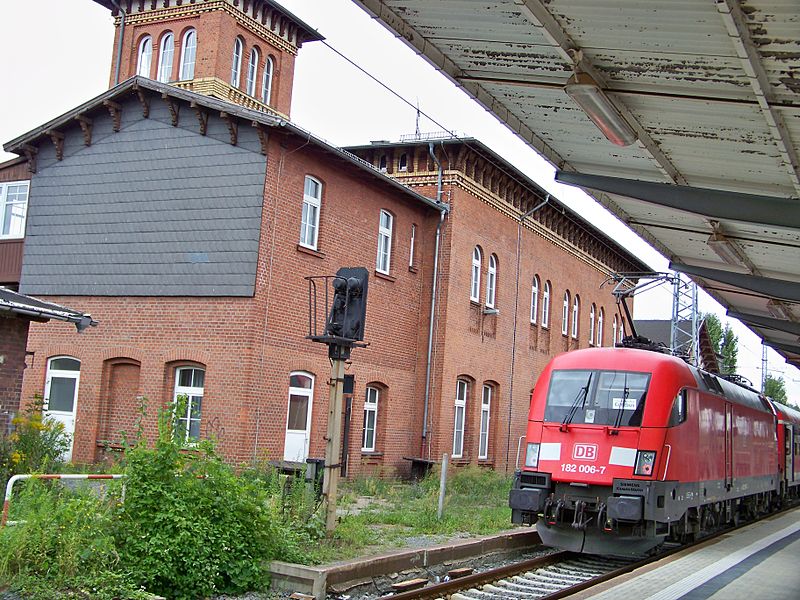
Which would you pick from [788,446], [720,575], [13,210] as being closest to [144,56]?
[13,210]

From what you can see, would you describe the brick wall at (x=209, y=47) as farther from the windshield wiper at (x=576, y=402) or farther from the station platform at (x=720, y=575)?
the station platform at (x=720, y=575)

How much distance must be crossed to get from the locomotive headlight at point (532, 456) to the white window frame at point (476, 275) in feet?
40.8

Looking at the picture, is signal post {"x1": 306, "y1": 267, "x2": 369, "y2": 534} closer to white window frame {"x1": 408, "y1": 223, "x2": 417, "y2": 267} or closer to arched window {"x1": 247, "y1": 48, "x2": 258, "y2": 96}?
white window frame {"x1": 408, "y1": 223, "x2": 417, "y2": 267}

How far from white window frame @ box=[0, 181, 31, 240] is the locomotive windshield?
14.4m

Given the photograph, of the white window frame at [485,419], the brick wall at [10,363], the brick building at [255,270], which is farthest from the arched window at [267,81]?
the brick wall at [10,363]

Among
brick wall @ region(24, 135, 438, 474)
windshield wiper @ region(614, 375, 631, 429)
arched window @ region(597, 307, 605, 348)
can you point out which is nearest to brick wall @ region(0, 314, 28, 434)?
brick wall @ region(24, 135, 438, 474)

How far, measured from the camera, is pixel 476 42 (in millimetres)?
8320

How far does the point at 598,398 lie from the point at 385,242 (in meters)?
10.6

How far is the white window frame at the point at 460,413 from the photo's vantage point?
82.6 feet

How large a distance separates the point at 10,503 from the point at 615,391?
8041 mm

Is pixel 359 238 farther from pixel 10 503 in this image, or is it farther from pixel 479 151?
pixel 10 503

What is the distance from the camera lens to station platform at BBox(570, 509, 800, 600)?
381 inches

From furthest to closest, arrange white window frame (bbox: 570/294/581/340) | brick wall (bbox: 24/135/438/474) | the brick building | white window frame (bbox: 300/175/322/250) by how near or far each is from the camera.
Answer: white window frame (bbox: 570/294/581/340)
white window frame (bbox: 300/175/322/250)
the brick building
brick wall (bbox: 24/135/438/474)

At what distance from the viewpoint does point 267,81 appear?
112ft
